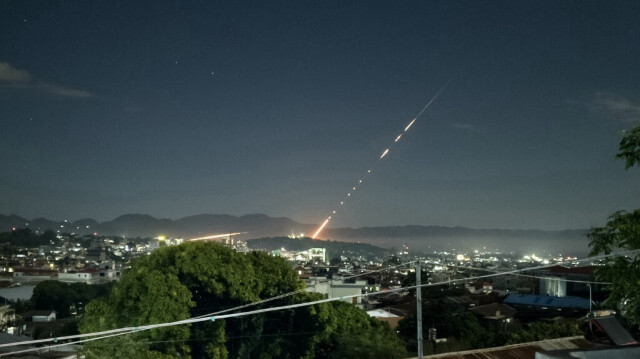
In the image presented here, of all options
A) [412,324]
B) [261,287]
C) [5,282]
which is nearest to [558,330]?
[412,324]

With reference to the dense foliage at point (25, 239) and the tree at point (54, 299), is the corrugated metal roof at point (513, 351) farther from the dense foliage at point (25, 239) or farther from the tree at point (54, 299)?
the dense foliage at point (25, 239)

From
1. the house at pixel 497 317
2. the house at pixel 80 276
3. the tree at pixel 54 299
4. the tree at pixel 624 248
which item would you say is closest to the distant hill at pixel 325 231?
the house at pixel 80 276

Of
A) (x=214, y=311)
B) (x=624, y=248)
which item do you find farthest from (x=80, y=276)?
(x=624, y=248)

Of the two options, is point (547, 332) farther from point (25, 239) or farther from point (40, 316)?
point (25, 239)

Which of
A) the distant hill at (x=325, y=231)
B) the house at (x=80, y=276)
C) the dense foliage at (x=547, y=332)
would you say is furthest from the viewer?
the distant hill at (x=325, y=231)

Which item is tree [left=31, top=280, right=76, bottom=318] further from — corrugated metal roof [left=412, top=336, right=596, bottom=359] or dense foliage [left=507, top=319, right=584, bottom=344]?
corrugated metal roof [left=412, top=336, right=596, bottom=359]

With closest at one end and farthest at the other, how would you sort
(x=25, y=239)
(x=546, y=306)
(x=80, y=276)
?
(x=546, y=306), (x=80, y=276), (x=25, y=239)

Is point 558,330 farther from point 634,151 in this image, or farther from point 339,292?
point 339,292
